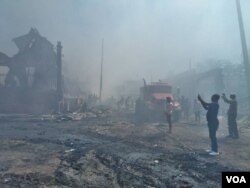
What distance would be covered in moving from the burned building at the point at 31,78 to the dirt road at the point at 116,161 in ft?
49.7

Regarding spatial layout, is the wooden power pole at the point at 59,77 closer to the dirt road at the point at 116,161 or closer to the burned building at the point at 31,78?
the burned building at the point at 31,78

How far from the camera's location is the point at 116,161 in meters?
7.68

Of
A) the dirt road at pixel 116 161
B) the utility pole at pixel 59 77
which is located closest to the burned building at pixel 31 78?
the utility pole at pixel 59 77

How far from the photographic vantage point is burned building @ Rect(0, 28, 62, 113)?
26.3 m

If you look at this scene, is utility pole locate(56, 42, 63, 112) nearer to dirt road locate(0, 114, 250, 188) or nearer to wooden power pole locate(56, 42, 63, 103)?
wooden power pole locate(56, 42, 63, 103)

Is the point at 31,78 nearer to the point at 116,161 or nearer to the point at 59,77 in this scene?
the point at 59,77

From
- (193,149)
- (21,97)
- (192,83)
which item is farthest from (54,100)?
(193,149)

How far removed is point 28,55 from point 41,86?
313cm

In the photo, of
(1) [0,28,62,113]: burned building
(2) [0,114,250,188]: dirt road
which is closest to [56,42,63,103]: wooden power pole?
(1) [0,28,62,113]: burned building

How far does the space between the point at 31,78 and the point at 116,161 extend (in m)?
23.4

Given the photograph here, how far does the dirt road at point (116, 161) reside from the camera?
6.02 meters

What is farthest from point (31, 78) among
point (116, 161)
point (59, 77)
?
point (116, 161)

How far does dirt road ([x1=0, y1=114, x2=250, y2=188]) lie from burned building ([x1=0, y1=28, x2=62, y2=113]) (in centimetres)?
1516

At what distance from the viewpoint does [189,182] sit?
6031mm
